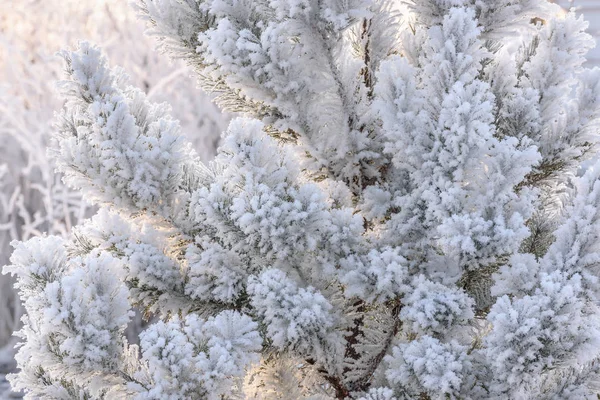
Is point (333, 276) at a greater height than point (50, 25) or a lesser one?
greater

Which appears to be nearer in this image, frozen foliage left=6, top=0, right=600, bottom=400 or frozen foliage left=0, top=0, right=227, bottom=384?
frozen foliage left=6, top=0, right=600, bottom=400

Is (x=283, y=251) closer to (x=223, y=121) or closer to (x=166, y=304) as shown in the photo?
(x=166, y=304)

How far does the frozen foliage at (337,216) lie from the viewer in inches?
60.8

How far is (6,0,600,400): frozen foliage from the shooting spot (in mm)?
1544

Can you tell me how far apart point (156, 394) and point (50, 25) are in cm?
799

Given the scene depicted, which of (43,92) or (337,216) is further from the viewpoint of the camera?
(43,92)

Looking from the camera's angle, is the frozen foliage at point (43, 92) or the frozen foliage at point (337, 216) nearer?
the frozen foliage at point (337, 216)

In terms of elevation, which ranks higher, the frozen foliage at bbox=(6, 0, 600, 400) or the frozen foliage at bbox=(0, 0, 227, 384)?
the frozen foliage at bbox=(6, 0, 600, 400)

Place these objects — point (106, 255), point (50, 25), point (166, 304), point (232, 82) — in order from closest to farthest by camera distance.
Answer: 1. point (106, 255)
2. point (232, 82)
3. point (166, 304)
4. point (50, 25)

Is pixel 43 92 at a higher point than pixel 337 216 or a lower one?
lower

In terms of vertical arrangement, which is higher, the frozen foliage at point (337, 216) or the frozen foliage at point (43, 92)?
the frozen foliage at point (337, 216)

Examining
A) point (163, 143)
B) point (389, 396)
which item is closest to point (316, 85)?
point (163, 143)

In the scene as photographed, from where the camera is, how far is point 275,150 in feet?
5.49

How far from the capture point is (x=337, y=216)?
1.73 meters
